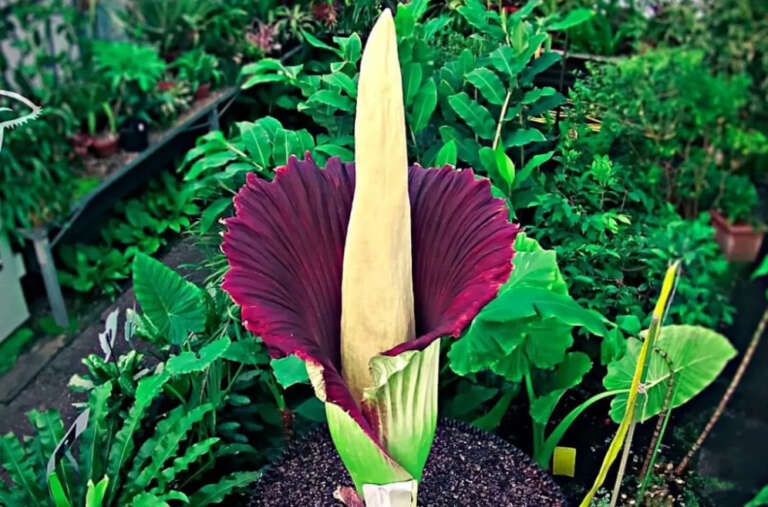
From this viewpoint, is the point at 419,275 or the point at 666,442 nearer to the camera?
the point at 419,275

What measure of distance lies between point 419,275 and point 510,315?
21 centimetres

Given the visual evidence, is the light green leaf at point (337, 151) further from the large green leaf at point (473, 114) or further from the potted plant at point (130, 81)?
the potted plant at point (130, 81)

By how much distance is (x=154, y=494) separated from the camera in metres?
1.19

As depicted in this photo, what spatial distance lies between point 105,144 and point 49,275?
53cm

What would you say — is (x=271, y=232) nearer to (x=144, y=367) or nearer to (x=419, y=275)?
(x=419, y=275)

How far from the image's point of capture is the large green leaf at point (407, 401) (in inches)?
33.1

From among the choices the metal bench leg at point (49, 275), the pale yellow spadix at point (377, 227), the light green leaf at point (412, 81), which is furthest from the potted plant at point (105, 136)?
the pale yellow spadix at point (377, 227)

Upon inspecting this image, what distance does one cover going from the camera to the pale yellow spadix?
76 cm

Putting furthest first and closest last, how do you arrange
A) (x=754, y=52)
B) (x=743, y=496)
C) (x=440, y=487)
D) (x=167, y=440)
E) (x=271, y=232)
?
1. (x=754, y=52)
2. (x=743, y=496)
3. (x=167, y=440)
4. (x=440, y=487)
5. (x=271, y=232)

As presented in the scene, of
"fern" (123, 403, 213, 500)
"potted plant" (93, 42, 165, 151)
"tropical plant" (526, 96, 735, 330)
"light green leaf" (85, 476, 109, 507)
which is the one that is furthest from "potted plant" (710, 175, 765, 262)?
"light green leaf" (85, 476, 109, 507)

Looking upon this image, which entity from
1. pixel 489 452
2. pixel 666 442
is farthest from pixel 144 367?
pixel 666 442

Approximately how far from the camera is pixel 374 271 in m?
0.86

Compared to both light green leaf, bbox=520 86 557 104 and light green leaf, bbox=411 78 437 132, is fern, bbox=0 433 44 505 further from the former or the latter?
light green leaf, bbox=520 86 557 104

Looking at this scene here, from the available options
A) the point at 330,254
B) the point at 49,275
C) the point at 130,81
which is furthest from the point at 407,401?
the point at 130,81
